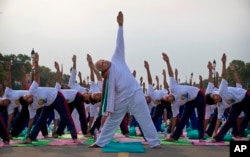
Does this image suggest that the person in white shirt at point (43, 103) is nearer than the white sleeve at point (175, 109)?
Yes

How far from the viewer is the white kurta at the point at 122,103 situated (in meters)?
8.80

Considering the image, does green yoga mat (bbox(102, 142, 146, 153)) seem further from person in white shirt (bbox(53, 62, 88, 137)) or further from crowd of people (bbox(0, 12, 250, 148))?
person in white shirt (bbox(53, 62, 88, 137))

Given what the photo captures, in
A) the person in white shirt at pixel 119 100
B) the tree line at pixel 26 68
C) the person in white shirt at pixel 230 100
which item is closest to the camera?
the person in white shirt at pixel 119 100

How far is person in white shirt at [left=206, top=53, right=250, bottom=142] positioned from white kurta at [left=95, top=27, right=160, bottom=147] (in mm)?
2292

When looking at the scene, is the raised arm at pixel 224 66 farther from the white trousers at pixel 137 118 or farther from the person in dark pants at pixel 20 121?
the person in dark pants at pixel 20 121

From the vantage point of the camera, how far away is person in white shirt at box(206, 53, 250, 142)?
10.2 metres

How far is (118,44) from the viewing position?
9.02 m

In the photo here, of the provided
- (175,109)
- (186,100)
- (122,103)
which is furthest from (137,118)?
(175,109)

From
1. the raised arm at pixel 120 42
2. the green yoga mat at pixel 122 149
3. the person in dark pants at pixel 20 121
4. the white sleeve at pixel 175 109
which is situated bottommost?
the green yoga mat at pixel 122 149

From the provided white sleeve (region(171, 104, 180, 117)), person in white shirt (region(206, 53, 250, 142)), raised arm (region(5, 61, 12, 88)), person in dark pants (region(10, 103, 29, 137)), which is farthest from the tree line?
person in white shirt (region(206, 53, 250, 142))

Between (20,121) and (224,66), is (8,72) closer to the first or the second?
(20,121)

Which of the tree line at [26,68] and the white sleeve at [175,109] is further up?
the tree line at [26,68]

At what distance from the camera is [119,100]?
890cm

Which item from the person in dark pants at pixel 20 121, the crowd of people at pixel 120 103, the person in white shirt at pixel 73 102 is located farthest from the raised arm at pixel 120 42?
the person in dark pants at pixel 20 121
